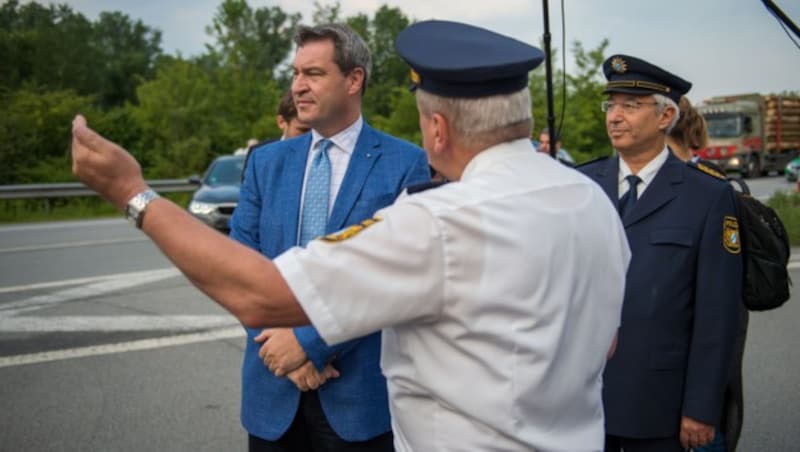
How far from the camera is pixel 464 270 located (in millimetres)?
1530

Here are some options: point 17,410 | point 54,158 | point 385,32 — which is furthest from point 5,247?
point 385,32

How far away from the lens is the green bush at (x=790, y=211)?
1200 cm

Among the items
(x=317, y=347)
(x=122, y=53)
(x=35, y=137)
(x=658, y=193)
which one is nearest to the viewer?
(x=317, y=347)

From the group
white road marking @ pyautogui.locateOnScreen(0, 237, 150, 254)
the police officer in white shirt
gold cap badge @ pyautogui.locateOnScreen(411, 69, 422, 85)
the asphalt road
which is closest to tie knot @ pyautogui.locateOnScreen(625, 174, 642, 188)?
the police officer in white shirt

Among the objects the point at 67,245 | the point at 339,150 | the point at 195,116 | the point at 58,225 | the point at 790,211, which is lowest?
the point at 58,225

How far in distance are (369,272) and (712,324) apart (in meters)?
1.75

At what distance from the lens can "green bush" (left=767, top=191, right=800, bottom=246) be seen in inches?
472

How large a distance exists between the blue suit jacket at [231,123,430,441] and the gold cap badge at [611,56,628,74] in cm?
104

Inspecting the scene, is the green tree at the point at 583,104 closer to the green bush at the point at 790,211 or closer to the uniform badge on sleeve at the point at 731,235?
the green bush at the point at 790,211

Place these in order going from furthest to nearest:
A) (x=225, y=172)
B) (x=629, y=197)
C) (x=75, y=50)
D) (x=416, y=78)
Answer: (x=75, y=50) < (x=225, y=172) < (x=629, y=197) < (x=416, y=78)

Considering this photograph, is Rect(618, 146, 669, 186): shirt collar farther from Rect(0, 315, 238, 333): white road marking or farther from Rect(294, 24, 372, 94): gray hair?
Rect(0, 315, 238, 333): white road marking

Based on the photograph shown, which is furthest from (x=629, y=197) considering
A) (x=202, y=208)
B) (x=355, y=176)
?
(x=202, y=208)

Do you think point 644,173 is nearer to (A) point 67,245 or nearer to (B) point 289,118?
(B) point 289,118

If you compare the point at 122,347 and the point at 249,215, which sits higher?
the point at 249,215
